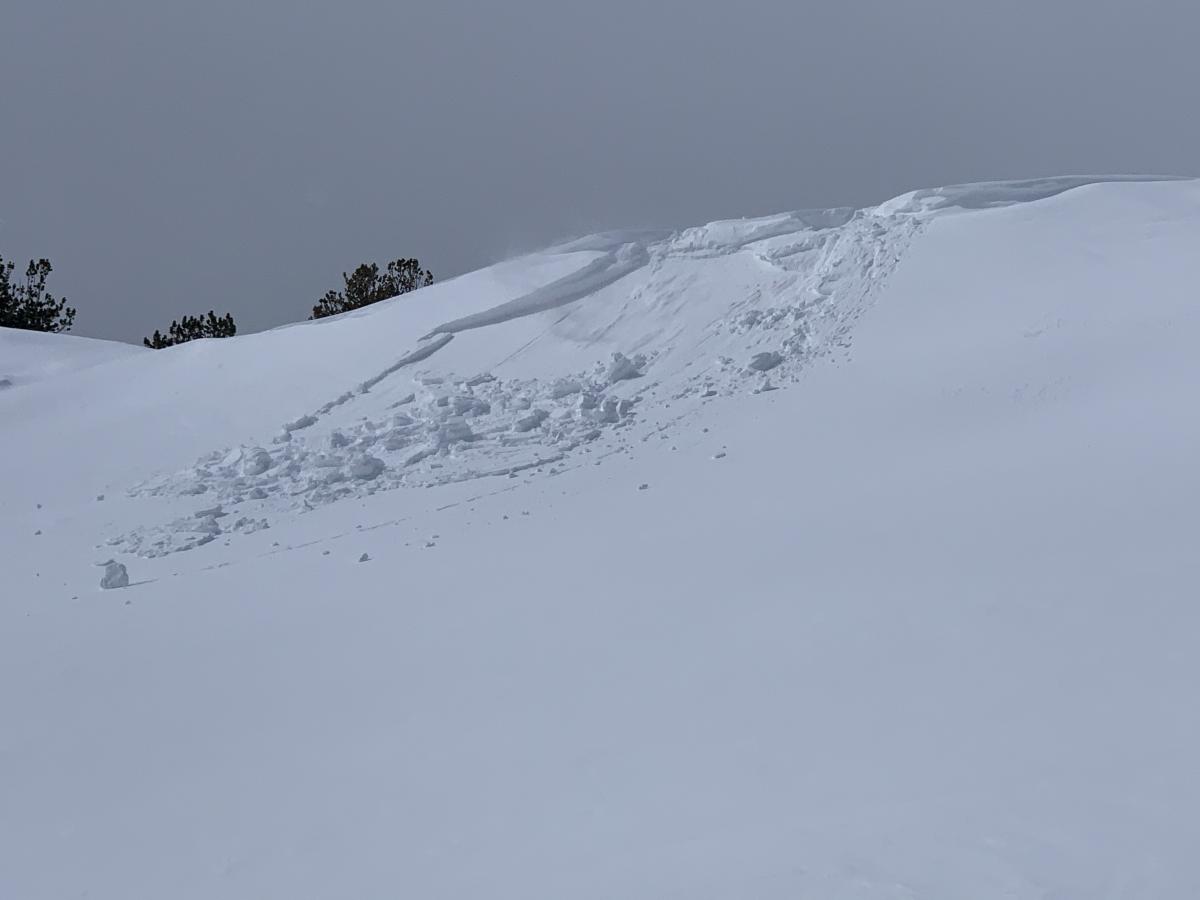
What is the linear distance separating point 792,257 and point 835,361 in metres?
2.51

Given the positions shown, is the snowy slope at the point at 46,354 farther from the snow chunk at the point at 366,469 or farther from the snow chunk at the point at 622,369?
the snow chunk at the point at 622,369

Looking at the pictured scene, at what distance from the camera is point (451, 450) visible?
32.4ft

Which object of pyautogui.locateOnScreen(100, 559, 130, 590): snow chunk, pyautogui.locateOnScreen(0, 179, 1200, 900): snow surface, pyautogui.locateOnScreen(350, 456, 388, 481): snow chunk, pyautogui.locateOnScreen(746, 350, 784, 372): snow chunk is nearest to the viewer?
pyautogui.locateOnScreen(0, 179, 1200, 900): snow surface

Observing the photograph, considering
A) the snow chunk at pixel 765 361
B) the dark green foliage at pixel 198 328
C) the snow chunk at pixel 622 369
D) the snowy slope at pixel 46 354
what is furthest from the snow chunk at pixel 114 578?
the dark green foliage at pixel 198 328

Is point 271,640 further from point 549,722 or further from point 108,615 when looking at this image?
point 549,722

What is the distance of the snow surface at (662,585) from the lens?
165 inches

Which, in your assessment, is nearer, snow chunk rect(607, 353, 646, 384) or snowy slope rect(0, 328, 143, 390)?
snow chunk rect(607, 353, 646, 384)

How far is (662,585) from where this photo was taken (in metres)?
6.64

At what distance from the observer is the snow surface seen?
4203 mm

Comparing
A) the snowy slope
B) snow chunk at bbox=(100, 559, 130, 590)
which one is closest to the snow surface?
snow chunk at bbox=(100, 559, 130, 590)

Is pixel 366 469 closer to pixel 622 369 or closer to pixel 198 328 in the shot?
pixel 622 369

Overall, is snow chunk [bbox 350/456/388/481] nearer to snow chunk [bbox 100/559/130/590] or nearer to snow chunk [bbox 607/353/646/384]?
snow chunk [bbox 100/559/130/590]

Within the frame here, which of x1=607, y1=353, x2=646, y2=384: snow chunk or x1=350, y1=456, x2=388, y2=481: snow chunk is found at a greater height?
x1=607, y1=353, x2=646, y2=384: snow chunk

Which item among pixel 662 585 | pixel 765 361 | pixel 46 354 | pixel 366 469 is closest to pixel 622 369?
pixel 765 361
